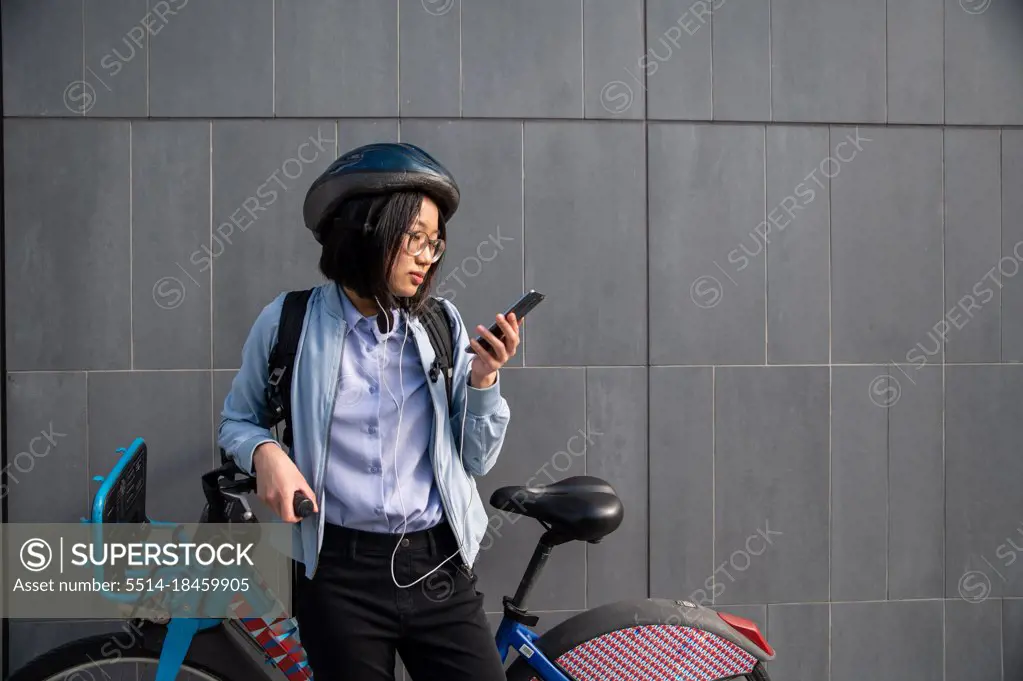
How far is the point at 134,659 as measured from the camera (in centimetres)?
219

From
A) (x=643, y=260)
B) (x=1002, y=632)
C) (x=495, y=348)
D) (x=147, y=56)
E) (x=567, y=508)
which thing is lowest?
(x=1002, y=632)

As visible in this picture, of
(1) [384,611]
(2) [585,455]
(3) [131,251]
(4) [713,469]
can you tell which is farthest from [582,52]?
(1) [384,611]

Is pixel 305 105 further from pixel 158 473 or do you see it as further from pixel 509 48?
pixel 158 473

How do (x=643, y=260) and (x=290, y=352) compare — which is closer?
(x=290, y=352)

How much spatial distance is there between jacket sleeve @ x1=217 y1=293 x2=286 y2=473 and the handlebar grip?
21cm

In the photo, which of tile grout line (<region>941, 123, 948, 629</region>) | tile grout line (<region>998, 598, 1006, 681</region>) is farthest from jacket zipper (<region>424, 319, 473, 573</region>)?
tile grout line (<region>998, 598, 1006, 681</region>)

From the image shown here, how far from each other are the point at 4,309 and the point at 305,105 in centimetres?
144

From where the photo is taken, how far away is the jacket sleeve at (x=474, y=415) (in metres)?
1.81

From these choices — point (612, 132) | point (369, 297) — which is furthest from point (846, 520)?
point (369, 297)

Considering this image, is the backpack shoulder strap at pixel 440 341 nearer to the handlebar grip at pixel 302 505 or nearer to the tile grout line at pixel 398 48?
the handlebar grip at pixel 302 505

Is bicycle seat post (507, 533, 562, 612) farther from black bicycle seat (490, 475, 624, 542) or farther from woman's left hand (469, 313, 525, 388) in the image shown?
woman's left hand (469, 313, 525, 388)

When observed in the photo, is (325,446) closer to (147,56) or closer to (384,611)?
(384,611)

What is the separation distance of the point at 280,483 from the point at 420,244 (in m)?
0.59

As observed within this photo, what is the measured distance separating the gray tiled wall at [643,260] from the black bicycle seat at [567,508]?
0.83m
